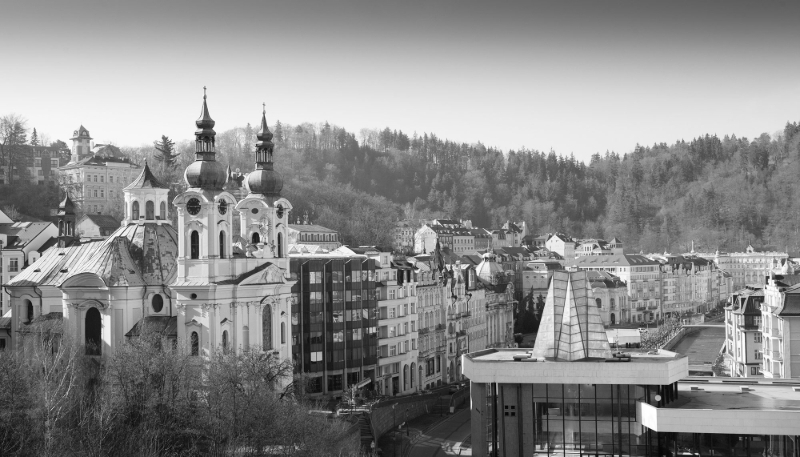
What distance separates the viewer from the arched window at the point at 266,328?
235ft

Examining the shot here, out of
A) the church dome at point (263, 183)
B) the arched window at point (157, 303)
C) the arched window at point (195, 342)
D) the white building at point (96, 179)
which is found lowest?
the arched window at point (195, 342)

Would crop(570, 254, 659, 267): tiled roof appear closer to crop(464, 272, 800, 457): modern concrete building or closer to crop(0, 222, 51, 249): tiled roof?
crop(0, 222, 51, 249): tiled roof

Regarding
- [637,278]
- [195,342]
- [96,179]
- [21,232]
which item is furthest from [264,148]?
[637,278]

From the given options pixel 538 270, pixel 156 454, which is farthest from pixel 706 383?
pixel 538 270

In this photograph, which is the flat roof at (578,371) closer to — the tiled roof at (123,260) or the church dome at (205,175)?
the church dome at (205,175)

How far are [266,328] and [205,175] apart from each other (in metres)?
10.4

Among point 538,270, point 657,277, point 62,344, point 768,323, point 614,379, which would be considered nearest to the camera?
point 614,379

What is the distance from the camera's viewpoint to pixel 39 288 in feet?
243

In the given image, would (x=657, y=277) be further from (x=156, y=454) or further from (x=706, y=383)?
(x=156, y=454)

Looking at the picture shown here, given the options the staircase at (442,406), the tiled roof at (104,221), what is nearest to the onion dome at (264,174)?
the staircase at (442,406)

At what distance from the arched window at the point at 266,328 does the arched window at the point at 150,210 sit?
1042 centimetres

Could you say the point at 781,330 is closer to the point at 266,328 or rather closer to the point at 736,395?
the point at 736,395

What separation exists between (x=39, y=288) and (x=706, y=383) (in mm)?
43511

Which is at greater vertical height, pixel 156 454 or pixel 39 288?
pixel 39 288
